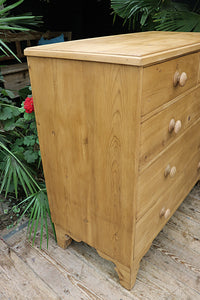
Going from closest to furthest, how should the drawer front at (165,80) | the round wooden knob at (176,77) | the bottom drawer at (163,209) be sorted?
1. the drawer front at (165,80)
2. the round wooden knob at (176,77)
3. the bottom drawer at (163,209)

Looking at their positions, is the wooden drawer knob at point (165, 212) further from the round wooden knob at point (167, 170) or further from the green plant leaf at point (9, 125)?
the green plant leaf at point (9, 125)

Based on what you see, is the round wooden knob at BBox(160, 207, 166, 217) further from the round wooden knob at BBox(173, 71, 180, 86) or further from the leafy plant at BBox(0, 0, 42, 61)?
the leafy plant at BBox(0, 0, 42, 61)

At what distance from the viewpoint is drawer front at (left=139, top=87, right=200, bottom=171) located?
2.81 ft

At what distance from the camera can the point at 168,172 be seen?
1128mm

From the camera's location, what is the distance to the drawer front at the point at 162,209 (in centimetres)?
106

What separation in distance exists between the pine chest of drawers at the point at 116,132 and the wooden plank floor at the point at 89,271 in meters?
0.12

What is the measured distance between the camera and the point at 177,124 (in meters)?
1.02

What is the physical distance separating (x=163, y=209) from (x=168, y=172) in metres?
0.20

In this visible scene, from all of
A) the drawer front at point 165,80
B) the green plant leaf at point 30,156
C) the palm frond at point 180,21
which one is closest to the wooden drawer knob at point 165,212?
the drawer front at point 165,80

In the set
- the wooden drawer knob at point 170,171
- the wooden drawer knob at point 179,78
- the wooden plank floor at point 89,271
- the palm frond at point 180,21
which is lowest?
the wooden plank floor at point 89,271

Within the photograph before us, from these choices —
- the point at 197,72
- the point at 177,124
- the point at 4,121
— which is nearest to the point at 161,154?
the point at 177,124

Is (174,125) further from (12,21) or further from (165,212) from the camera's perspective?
(12,21)

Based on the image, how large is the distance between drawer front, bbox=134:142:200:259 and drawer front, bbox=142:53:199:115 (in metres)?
0.47

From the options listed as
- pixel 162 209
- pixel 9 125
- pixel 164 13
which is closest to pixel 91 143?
pixel 162 209
